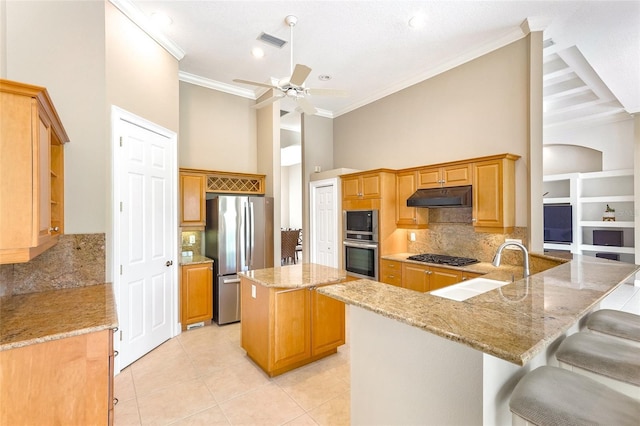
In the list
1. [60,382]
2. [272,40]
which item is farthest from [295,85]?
[60,382]

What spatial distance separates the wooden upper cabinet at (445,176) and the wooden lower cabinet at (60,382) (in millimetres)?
3688

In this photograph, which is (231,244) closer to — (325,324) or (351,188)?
(325,324)

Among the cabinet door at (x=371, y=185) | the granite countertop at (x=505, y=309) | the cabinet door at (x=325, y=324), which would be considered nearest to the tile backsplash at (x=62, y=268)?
the cabinet door at (x=325, y=324)

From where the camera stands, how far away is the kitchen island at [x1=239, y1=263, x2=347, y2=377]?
2.57m

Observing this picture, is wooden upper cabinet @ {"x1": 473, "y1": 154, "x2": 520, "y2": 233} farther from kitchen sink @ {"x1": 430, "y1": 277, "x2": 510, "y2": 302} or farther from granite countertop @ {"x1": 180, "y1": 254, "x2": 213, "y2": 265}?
granite countertop @ {"x1": 180, "y1": 254, "x2": 213, "y2": 265}

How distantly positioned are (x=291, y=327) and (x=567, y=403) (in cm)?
196

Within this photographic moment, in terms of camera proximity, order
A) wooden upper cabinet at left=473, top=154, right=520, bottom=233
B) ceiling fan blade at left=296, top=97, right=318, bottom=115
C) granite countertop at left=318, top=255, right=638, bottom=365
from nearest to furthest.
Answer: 1. granite countertop at left=318, top=255, right=638, bottom=365
2. ceiling fan blade at left=296, top=97, right=318, bottom=115
3. wooden upper cabinet at left=473, top=154, right=520, bottom=233

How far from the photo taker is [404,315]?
1.21m

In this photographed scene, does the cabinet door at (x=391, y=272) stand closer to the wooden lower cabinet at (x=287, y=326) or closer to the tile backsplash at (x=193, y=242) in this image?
the wooden lower cabinet at (x=287, y=326)

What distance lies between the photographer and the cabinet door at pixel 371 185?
4.42 m

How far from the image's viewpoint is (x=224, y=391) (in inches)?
95.5

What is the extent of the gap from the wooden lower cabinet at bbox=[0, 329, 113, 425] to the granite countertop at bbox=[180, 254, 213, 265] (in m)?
2.18

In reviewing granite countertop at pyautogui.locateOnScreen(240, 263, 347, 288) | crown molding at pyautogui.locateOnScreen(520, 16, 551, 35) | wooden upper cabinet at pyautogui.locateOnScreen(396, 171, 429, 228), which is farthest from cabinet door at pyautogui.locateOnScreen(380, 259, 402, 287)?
crown molding at pyautogui.locateOnScreen(520, 16, 551, 35)

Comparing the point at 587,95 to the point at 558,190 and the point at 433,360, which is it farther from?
the point at 433,360
